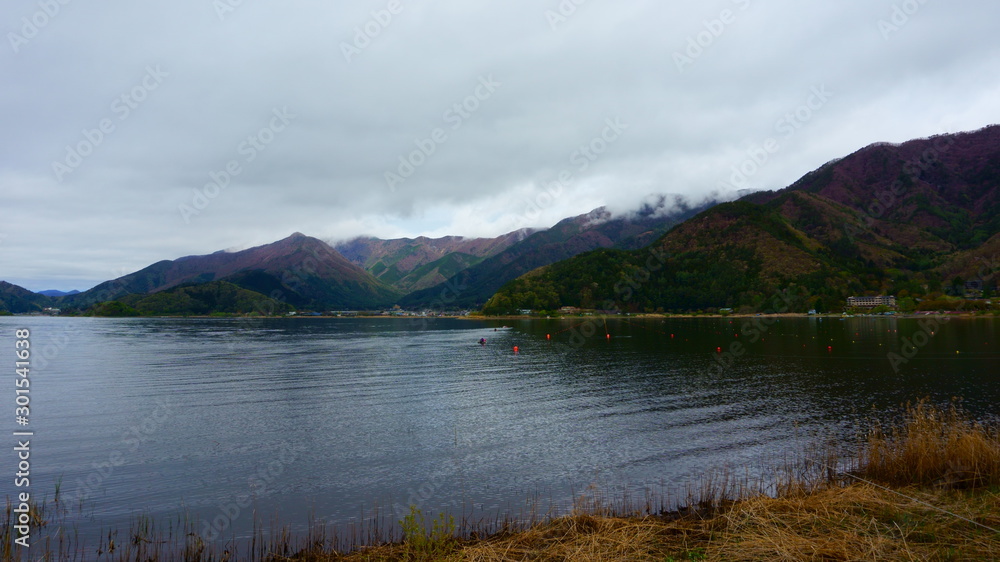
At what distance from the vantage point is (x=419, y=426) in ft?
98.9

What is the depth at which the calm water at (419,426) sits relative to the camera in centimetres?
1900

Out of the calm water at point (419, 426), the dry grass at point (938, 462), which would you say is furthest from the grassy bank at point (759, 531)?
the calm water at point (419, 426)

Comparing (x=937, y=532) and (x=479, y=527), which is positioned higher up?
(x=937, y=532)

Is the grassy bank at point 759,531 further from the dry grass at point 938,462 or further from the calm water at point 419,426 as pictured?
the calm water at point 419,426

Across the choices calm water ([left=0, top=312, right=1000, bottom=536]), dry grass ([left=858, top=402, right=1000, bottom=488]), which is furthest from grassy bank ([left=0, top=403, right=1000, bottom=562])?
calm water ([left=0, top=312, right=1000, bottom=536])

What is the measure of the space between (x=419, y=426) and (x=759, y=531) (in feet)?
70.7

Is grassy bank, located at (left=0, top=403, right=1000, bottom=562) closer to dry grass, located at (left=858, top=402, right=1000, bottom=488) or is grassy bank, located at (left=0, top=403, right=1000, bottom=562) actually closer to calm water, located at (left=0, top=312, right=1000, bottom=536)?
dry grass, located at (left=858, top=402, right=1000, bottom=488)

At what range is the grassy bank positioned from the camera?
10734mm

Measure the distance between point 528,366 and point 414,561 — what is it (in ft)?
164

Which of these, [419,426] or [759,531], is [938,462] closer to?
[759,531]

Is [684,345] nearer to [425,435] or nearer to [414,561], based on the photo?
[425,435]

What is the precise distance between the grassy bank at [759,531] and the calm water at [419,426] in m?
2.17

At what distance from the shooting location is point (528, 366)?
61219 mm

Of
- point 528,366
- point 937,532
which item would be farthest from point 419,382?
point 937,532
